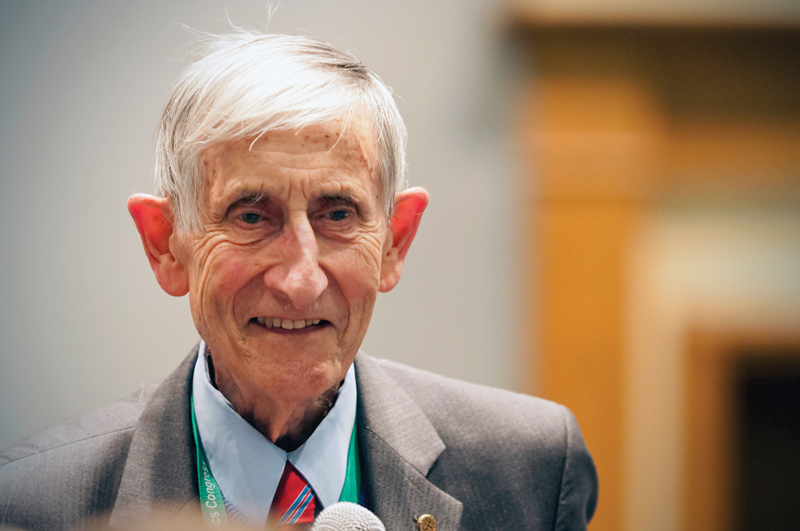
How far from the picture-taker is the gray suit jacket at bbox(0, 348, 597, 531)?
33.0 inches

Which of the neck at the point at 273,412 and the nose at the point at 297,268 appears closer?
the nose at the point at 297,268

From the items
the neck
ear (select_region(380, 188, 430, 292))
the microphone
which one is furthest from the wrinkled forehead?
the microphone

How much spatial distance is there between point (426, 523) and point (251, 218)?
469 millimetres

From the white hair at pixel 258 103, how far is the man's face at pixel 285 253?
0.06ft

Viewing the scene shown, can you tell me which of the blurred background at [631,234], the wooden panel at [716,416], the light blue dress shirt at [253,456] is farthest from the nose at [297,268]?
the wooden panel at [716,416]

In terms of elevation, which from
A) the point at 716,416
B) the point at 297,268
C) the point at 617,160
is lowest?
the point at 716,416

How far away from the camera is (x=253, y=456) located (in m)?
0.88

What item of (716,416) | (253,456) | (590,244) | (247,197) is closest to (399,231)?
(247,197)

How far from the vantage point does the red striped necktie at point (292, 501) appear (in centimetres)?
86

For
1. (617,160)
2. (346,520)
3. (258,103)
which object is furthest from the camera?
(617,160)

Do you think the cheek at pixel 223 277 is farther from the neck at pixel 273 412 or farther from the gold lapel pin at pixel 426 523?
the gold lapel pin at pixel 426 523

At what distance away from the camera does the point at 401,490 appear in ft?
3.01

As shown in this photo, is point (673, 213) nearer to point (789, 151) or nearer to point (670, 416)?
point (789, 151)

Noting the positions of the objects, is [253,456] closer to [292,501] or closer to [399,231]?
[292,501]
